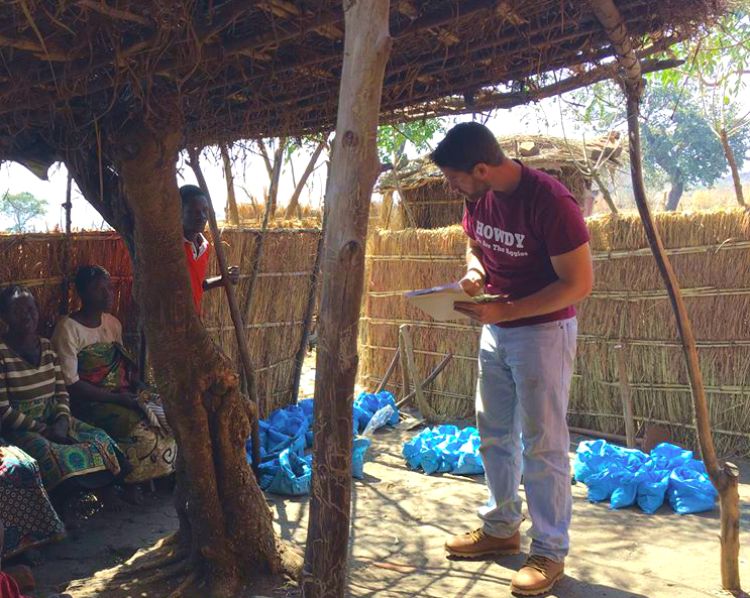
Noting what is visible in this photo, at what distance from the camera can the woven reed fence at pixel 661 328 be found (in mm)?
6184

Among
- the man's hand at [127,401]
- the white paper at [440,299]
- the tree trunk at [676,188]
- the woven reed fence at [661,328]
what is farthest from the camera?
the tree trunk at [676,188]

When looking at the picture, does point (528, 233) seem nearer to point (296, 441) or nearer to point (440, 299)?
point (440, 299)

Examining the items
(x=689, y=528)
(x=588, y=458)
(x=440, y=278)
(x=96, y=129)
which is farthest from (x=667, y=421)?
(x=96, y=129)

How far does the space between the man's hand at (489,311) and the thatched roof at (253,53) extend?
1108mm

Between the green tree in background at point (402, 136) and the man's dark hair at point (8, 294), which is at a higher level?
the green tree in background at point (402, 136)

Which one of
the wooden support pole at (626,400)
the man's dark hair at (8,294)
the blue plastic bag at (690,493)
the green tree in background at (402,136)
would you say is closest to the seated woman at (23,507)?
the man's dark hair at (8,294)

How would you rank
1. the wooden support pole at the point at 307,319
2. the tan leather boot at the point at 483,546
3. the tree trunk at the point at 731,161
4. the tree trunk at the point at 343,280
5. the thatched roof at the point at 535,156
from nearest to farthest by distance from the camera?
the tree trunk at the point at 343,280 → the tan leather boot at the point at 483,546 → the tree trunk at the point at 731,161 → the wooden support pole at the point at 307,319 → the thatched roof at the point at 535,156

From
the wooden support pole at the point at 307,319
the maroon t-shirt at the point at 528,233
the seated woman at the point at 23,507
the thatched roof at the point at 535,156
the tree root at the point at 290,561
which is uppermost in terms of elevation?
the thatched roof at the point at 535,156

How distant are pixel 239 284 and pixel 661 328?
3.59 metres

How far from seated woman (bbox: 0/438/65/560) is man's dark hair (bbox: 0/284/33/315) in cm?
92

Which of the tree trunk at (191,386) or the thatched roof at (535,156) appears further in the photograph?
the thatched roof at (535,156)

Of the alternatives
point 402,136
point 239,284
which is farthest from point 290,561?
point 402,136

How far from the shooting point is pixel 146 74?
2.98m

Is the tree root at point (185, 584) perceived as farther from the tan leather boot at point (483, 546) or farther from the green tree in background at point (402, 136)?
the green tree in background at point (402, 136)
